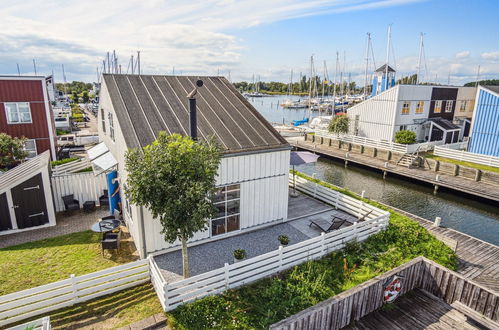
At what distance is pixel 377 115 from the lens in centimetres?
3144

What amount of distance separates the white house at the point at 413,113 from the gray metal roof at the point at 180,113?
21.7 metres

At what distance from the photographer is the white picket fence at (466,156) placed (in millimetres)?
23542

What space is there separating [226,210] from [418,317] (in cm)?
704

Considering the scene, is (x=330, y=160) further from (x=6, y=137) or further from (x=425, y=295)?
(x=6, y=137)

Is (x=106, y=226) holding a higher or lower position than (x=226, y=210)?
lower

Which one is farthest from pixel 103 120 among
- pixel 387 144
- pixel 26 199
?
pixel 387 144

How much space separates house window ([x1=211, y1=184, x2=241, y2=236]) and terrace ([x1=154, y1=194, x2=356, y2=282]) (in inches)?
18.3

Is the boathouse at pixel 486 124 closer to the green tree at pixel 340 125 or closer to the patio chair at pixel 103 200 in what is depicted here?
the green tree at pixel 340 125

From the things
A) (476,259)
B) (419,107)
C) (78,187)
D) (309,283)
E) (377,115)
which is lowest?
(476,259)

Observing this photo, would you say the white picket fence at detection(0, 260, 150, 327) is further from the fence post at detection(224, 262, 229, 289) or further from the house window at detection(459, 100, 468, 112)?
the house window at detection(459, 100, 468, 112)

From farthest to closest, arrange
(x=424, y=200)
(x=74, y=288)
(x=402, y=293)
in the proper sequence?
(x=424, y=200), (x=402, y=293), (x=74, y=288)

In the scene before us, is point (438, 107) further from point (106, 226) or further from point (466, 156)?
point (106, 226)

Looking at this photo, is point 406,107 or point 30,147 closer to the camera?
point 30,147

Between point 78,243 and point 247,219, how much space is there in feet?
21.8
